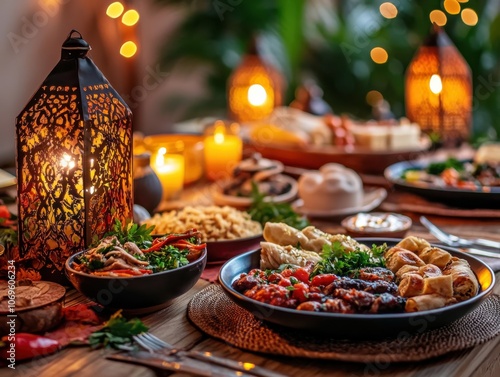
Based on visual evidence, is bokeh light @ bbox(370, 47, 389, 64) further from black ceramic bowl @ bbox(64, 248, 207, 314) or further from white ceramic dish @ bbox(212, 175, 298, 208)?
black ceramic bowl @ bbox(64, 248, 207, 314)

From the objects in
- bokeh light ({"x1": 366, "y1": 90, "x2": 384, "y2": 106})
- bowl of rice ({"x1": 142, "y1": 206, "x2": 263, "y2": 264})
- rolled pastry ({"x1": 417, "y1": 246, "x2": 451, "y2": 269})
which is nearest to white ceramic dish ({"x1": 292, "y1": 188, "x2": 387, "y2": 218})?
bowl of rice ({"x1": 142, "y1": 206, "x2": 263, "y2": 264})

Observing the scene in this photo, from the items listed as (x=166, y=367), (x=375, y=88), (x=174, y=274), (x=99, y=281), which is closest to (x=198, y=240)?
(x=174, y=274)

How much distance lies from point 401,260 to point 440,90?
7.34ft

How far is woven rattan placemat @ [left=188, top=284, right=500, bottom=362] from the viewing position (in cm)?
149

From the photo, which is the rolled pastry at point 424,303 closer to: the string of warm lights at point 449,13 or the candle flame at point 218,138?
the candle flame at point 218,138

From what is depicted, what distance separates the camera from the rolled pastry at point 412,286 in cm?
160

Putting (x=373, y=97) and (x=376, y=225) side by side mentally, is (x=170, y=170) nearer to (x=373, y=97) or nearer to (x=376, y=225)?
(x=376, y=225)

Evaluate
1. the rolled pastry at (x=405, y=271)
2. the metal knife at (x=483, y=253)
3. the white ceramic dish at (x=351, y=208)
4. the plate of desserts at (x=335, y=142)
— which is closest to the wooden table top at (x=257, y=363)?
the rolled pastry at (x=405, y=271)

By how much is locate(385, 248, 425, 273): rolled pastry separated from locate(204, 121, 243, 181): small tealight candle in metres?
1.54

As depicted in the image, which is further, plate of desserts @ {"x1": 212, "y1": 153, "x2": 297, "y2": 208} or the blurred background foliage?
the blurred background foliage

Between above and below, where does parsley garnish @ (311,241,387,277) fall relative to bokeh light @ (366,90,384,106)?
below

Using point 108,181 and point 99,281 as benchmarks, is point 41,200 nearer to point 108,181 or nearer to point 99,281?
point 108,181

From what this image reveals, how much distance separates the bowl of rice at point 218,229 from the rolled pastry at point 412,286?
617mm

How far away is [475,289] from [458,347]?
161mm
